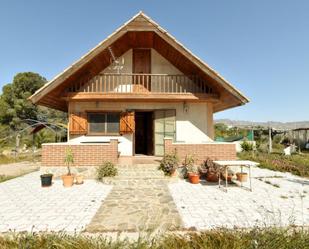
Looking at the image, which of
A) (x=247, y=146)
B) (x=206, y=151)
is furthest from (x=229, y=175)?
(x=247, y=146)

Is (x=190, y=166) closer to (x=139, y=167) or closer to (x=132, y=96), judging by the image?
(x=139, y=167)

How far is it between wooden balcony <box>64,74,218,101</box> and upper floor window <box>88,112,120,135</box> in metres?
1.04

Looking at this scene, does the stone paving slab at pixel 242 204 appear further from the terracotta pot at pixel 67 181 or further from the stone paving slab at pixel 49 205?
the terracotta pot at pixel 67 181

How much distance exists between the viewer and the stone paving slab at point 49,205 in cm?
418

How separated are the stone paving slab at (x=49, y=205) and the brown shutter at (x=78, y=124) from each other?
→ 266 centimetres

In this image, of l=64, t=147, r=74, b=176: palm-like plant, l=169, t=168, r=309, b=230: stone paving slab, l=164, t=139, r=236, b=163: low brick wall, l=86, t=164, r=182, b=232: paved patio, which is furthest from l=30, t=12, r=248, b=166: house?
l=169, t=168, r=309, b=230: stone paving slab

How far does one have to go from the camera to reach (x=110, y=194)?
6320mm

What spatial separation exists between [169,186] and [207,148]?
2436 millimetres

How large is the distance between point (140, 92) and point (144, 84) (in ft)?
3.78

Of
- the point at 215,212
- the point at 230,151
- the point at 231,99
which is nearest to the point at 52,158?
the point at 215,212

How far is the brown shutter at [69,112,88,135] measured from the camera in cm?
986

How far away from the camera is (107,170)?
26.0ft

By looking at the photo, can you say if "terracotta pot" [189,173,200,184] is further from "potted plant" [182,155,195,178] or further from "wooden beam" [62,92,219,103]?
"wooden beam" [62,92,219,103]

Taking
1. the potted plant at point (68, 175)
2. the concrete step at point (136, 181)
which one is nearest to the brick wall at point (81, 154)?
the potted plant at point (68, 175)
